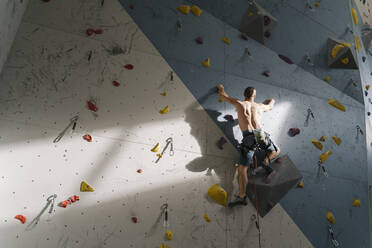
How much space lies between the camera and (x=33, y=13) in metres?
2.80

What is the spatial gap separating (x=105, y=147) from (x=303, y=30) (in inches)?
119

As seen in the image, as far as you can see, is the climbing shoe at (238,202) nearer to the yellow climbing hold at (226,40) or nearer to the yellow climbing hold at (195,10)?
the yellow climbing hold at (226,40)

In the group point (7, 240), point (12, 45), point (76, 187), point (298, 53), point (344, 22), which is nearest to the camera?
point (7, 240)

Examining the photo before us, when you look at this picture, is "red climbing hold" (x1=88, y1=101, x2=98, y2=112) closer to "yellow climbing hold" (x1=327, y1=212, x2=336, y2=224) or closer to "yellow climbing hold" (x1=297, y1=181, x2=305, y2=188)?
"yellow climbing hold" (x1=297, y1=181, x2=305, y2=188)

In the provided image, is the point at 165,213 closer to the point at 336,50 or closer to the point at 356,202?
the point at 356,202

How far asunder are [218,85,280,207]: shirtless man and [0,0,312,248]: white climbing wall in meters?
0.13

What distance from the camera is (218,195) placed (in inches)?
111

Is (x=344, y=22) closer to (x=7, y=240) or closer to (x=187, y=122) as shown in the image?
(x=187, y=122)

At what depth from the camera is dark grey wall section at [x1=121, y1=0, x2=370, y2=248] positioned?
10.4ft

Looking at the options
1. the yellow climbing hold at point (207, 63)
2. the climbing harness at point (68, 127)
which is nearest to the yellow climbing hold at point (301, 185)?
the yellow climbing hold at point (207, 63)

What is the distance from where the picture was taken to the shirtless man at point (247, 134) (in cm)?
287

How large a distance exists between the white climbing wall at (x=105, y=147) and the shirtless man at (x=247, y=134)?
0.41 feet

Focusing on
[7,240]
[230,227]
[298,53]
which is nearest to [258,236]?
[230,227]

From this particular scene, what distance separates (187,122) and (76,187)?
47.1 inches
